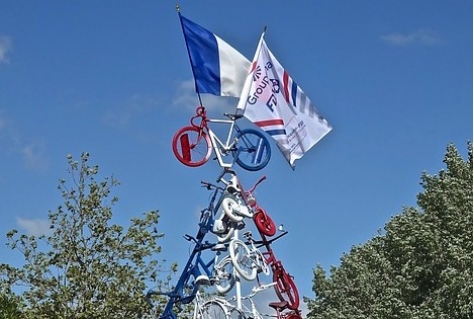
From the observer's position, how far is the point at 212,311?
441 inches

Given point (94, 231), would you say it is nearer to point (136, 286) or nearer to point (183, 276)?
point (136, 286)

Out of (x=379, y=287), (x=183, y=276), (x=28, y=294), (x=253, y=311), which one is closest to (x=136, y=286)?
(x=28, y=294)

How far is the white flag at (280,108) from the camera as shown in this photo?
41.0 feet

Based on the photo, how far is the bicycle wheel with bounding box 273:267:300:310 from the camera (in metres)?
12.0

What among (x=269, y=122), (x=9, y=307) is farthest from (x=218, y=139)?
(x=9, y=307)

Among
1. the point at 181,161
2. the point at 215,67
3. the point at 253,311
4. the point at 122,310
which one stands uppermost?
the point at 122,310

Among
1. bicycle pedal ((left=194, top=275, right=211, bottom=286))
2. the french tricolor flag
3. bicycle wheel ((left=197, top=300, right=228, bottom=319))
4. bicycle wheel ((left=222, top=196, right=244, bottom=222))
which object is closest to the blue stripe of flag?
the french tricolor flag

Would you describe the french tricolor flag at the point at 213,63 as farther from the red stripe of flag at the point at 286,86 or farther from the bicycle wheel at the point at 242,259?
the bicycle wheel at the point at 242,259

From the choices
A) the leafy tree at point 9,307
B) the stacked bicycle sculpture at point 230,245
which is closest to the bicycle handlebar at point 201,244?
the stacked bicycle sculpture at point 230,245

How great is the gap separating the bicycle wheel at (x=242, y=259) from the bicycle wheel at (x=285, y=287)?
702 mm

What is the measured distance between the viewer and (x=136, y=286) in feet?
66.2

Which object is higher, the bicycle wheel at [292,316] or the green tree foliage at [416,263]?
the green tree foliage at [416,263]

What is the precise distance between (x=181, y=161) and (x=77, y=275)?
8.50m

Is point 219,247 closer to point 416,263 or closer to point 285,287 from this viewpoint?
point 285,287
